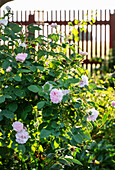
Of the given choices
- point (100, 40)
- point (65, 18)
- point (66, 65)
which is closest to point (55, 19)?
point (65, 18)

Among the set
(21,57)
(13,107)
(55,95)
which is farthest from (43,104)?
(21,57)

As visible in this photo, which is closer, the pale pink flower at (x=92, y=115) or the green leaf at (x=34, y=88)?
the green leaf at (x=34, y=88)

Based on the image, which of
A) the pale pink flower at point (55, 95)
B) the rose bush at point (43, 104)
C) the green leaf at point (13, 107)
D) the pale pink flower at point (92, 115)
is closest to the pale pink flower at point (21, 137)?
the rose bush at point (43, 104)

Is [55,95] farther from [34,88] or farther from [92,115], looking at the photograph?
[92,115]

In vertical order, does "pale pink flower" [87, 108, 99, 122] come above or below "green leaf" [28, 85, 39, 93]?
below

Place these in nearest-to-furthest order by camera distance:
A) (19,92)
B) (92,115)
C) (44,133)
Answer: (44,133) < (19,92) < (92,115)

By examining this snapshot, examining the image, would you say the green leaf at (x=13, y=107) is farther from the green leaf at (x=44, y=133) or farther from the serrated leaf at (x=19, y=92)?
the green leaf at (x=44, y=133)

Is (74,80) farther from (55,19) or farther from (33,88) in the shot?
(55,19)

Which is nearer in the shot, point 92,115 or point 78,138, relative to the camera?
point 78,138

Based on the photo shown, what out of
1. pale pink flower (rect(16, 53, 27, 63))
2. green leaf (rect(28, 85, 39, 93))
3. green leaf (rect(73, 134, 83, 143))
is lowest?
green leaf (rect(73, 134, 83, 143))

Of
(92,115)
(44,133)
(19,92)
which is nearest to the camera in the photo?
(44,133)

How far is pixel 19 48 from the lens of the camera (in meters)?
1.71

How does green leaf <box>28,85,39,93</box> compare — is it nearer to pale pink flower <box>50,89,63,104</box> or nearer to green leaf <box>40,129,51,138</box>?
pale pink flower <box>50,89,63,104</box>

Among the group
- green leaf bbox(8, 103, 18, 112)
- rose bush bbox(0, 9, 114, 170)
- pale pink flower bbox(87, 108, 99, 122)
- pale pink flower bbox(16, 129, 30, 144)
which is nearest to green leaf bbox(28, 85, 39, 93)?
rose bush bbox(0, 9, 114, 170)
